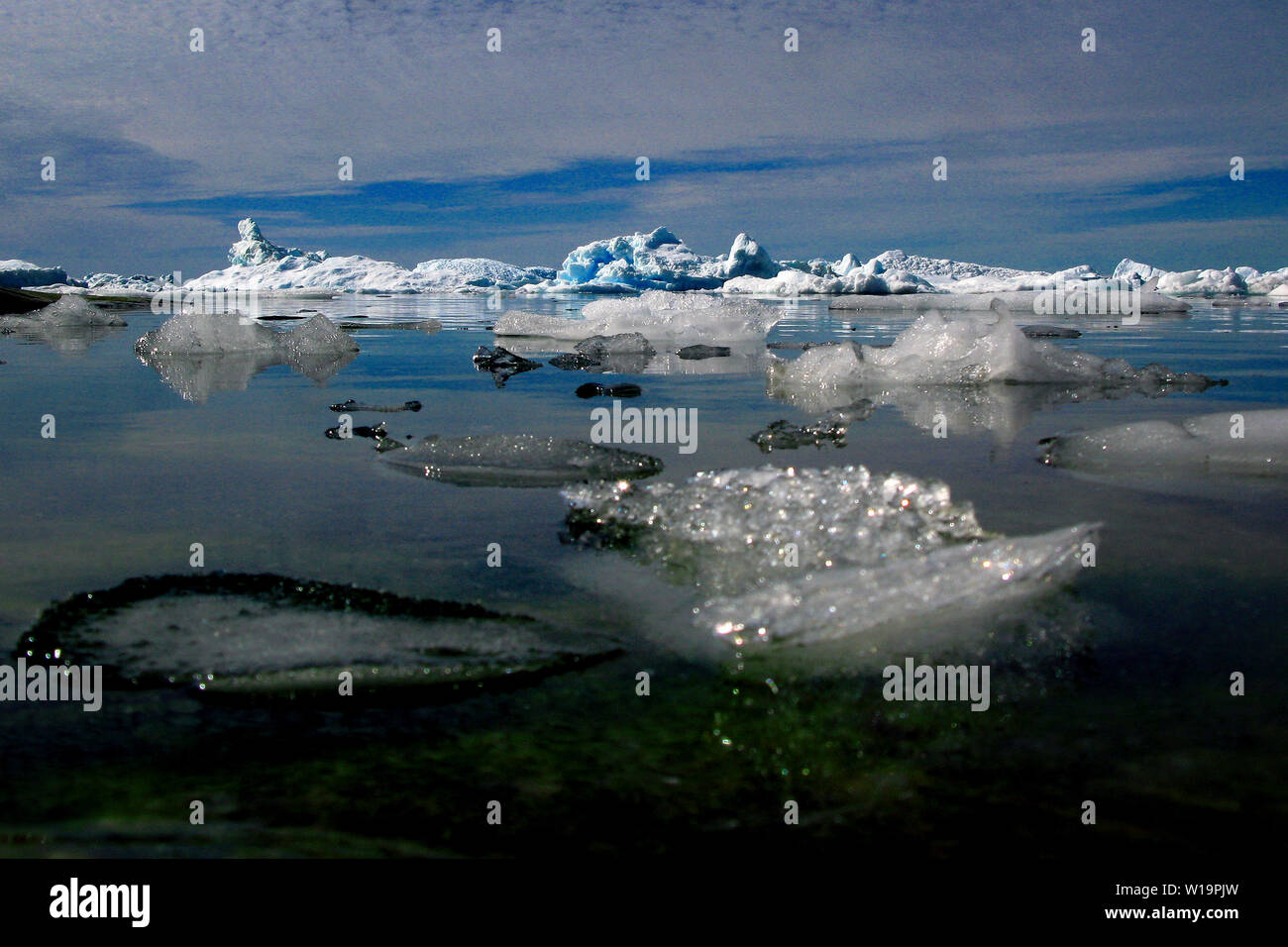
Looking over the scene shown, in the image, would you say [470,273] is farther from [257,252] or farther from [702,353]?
[702,353]

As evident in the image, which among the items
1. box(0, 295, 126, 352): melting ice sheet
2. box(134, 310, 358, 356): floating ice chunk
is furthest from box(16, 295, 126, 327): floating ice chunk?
box(134, 310, 358, 356): floating ice chunk

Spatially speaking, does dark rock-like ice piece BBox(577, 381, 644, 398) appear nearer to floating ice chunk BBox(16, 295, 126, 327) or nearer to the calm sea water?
the calm sea water

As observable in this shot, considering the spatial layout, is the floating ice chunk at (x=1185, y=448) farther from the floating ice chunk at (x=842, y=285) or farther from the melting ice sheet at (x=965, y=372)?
the floating ice chunk at (x=842, y=285)

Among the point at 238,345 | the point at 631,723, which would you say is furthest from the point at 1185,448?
the point at 238,345

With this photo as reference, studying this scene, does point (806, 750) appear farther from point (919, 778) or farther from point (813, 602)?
point (813, 602)
